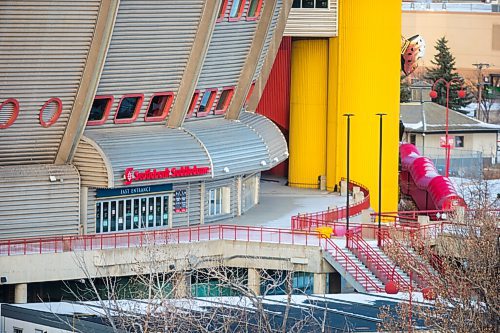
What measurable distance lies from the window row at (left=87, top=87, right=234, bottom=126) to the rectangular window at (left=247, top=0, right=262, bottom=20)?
2987 millimetres

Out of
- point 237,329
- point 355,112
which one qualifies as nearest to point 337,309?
point 237,329

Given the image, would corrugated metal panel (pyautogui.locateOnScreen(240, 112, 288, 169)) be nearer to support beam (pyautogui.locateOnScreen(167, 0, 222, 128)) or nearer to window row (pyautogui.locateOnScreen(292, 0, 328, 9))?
support beam (pyautogui.locateOnScreen(167, 0, 222, 128))

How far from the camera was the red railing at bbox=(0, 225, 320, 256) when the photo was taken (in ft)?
226

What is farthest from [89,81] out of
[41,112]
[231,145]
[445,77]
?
[445,77]

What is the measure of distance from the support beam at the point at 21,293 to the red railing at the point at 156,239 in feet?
3.66

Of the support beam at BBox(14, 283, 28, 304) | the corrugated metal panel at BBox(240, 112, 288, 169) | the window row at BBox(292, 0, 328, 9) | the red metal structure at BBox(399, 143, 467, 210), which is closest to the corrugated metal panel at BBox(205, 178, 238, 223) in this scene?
the corrugated metal panel at BBox(240, 112, 288, 169)

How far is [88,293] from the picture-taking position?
6975 cm

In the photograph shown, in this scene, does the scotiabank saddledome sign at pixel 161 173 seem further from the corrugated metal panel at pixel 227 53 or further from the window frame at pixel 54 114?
the corrugated metal panel at pixel 227 53

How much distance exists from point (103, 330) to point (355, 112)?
3483 cm

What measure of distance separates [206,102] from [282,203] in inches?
276

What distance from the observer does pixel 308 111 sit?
293ft

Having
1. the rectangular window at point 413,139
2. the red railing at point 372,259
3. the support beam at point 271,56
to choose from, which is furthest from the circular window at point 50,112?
the rectangular window at point 413,139

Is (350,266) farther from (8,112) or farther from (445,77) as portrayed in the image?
(445,77)

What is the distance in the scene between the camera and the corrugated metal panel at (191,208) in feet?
250
